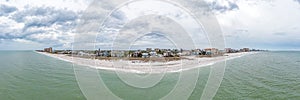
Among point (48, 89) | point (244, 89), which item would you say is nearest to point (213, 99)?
point (244, 89)

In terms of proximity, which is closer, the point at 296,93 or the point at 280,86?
the point at 296,93

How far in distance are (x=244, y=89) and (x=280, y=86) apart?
3.70 m

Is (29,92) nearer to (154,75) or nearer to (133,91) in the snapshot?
(133,91)

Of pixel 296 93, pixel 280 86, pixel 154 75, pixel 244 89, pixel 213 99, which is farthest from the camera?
→ pixel 154 75

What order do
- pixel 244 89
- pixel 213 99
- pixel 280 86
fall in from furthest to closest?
1. pixel 280 86
2. pixel 244 89
3. pixel 213 99

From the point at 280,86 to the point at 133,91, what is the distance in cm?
1154

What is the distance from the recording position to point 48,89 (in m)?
17.6

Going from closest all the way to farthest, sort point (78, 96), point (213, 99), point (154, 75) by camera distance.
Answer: point (213, 99)
point (78, 96)
point (154, 75)

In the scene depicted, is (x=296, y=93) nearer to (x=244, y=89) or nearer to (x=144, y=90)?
(x=244, y=89)

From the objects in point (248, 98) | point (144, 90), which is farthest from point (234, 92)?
point (144, 90)

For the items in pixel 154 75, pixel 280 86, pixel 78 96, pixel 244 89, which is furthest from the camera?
pixel 154 75

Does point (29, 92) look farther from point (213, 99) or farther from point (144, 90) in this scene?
point (213, 99)

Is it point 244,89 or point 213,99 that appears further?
point 244,89

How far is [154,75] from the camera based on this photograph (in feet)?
77.4
